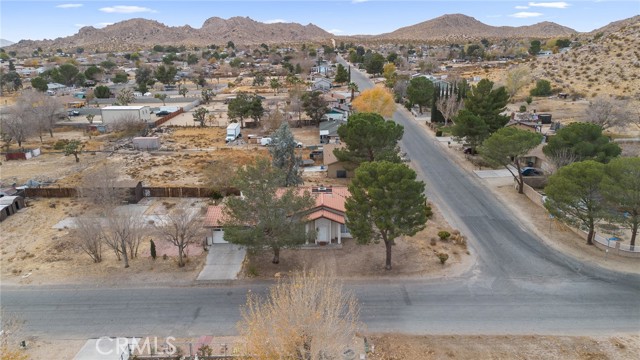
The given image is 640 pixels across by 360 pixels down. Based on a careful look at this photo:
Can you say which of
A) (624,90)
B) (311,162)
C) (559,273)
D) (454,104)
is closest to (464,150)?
(454,104)

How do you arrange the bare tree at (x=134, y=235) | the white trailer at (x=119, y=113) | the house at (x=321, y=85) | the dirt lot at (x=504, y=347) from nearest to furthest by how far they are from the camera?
1. the dirt lot at (x=504, y=347)
2. the bare tree at (x=134, y=235)
3. the white trailer at (x=119, y=113)
4. the house at (x=321, y=85)

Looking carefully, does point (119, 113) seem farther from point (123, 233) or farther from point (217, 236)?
point (123, 233)

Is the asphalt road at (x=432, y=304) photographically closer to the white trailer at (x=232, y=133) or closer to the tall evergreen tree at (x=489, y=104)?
the tall evergreen tree at (x=489, y=104)

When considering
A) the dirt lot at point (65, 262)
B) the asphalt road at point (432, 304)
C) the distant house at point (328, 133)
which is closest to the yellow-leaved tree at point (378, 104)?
the distant house at point (328, 133)

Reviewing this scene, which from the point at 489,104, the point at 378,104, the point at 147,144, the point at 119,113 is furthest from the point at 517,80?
the point at 119,113

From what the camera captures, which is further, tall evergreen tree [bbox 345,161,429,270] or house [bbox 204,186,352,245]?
house [bbox 204,186,352,245]

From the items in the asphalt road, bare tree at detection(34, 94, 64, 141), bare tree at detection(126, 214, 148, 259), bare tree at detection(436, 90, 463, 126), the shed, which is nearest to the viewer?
the asphalt road

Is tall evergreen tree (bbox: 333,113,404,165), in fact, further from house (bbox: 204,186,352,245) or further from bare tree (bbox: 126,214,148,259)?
bare tree (bbox: 126,214,148,259)

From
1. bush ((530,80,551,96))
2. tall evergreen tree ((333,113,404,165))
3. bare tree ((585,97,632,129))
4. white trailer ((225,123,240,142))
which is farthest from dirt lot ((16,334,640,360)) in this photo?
bush ((530,80,551,96))
